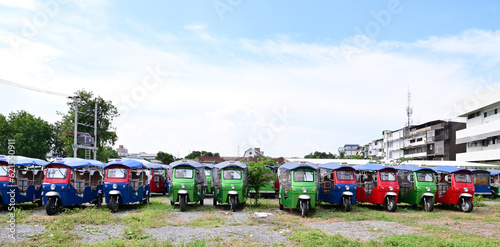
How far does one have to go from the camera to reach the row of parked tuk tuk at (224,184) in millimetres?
16406

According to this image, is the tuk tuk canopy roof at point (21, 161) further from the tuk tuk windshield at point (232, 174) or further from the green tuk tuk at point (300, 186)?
the green tuk tuk at point (300, 186)

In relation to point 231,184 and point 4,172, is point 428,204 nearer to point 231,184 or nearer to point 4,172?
point 231,184

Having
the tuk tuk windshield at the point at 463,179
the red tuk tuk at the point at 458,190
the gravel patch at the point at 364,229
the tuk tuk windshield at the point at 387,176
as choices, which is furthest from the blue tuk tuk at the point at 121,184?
the tuk tuk windshield at the point at 463,179

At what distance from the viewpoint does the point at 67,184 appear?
52.9 ft

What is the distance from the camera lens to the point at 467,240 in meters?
11.2

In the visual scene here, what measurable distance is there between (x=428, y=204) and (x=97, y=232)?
49.4 ft

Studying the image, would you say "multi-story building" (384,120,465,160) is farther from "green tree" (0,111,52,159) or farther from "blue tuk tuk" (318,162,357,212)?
"green tree" (0,111,52,159)

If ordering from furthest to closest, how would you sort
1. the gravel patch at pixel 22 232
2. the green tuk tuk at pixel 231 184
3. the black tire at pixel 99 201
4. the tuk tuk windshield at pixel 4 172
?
the black tire at pixel 99 201, the green tuk tuk at pixel 231 184, the tuk tuk windshield at pixel 4 172, the gravel patch at pixel 22 232

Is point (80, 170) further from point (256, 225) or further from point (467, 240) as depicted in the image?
point (467, 240)

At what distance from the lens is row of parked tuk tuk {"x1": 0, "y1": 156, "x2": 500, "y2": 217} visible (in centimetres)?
1641

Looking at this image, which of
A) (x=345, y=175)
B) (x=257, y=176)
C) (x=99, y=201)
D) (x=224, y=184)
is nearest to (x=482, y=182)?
(x=345, y=175)

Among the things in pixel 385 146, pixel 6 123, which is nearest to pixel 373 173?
pixel 6 123

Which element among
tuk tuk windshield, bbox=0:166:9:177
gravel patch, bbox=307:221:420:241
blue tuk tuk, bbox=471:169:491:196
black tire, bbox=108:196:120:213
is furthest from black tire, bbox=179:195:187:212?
blue tuk tuk, bbox=471:169:491:196

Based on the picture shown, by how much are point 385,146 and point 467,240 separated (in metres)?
77.1
